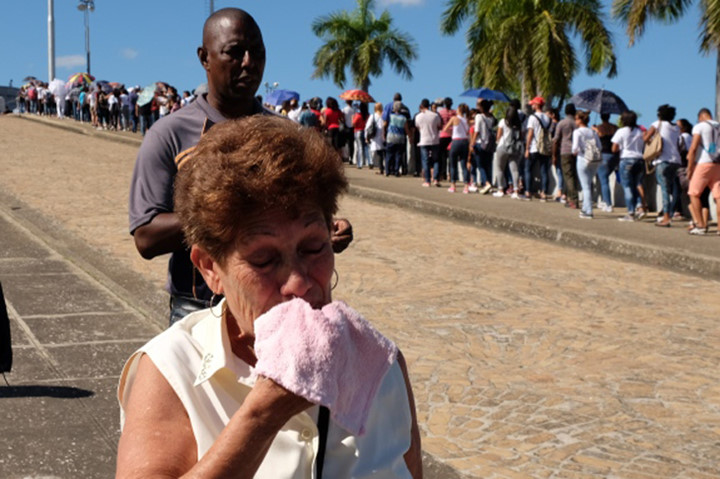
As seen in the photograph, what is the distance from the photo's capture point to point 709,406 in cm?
593

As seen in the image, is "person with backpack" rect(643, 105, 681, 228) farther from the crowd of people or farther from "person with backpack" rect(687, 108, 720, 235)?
"person with backpack" rect(687, 108, 720, 235)

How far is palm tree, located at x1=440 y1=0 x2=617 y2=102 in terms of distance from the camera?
115 ft

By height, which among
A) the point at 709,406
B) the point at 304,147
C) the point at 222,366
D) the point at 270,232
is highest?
the point at 304,147

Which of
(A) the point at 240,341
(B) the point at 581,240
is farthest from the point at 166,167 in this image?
(B) the point at 581,240

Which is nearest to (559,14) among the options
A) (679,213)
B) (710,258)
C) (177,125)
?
(679,213)

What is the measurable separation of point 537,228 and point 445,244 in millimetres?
1624

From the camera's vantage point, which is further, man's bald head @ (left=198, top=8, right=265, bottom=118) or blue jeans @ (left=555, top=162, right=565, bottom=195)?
blue jeans @ (left=555, top=162, right=565, bottom=195)

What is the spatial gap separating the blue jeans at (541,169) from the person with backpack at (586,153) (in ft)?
6.72

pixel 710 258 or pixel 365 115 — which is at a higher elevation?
pixel 365 115

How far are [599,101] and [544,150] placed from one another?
1395 mm

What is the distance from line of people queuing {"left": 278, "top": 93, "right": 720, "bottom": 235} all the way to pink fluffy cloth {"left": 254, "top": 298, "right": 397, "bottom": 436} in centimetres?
1260

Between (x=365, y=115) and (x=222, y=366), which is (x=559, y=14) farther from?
(x=222, y=366)

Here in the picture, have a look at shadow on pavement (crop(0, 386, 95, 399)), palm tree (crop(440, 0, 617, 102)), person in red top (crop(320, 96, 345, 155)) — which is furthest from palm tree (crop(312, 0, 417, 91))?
shadow on pavement (crop(0, 386, 95, 399))

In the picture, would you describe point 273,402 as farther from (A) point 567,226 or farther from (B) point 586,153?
(B) point 586,153
